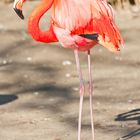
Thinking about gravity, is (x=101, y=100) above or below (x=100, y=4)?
below

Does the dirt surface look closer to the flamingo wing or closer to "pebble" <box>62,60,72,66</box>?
"pebble" <box>62,60,72,66</box>

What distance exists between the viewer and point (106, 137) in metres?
5.15

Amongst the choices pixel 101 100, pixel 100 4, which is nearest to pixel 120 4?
pixel 101 100

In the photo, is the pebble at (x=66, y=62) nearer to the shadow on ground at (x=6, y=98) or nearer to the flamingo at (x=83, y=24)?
the shadow on ground at (x=6, y=98)

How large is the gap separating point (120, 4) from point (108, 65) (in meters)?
2.22

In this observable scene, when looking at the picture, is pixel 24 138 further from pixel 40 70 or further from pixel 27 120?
pixel 40 70

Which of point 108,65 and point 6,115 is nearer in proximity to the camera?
point 6,115

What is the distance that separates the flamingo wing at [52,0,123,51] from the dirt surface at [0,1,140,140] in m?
0.93

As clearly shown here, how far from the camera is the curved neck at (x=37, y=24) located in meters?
4.77

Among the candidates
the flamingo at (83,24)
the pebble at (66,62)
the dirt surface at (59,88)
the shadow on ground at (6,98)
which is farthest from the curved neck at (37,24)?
the pebble at (66,62)

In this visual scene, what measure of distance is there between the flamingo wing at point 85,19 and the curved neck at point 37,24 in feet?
0.35

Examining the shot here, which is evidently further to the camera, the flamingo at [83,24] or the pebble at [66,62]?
the pebble at [66,62]

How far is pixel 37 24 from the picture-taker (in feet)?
15.8

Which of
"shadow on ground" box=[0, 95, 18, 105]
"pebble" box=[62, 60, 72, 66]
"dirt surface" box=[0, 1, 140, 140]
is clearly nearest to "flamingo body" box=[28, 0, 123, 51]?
"dirt surface" box=[0, 1, 140, 140]
